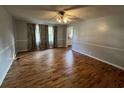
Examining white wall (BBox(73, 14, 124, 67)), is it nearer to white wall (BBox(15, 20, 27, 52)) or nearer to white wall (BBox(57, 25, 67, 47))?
white wall (BBox(57, 25, 67, 47))

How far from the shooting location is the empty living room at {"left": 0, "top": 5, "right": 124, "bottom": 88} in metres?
3.00

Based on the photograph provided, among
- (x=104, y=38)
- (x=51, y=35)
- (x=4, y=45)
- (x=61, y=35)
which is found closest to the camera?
(x=4, y=45)

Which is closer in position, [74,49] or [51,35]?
[74,49]

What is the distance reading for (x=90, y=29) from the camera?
5727mm

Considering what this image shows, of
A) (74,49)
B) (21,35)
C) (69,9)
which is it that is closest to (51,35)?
(74,49)

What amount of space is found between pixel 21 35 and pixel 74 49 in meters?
3.49

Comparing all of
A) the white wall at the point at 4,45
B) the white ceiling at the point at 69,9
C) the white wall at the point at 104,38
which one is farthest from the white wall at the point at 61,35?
the white wall at the point at 4,45

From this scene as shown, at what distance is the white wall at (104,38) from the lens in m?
3.94

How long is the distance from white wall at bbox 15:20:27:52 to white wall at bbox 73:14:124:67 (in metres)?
3.46

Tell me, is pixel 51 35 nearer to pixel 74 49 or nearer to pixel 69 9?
pixel 74 49

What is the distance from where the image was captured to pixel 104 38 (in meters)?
4.69

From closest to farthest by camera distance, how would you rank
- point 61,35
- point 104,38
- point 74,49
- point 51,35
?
1. point 104,38
2. point 74,49
3. point 51,35
4. point 61,35

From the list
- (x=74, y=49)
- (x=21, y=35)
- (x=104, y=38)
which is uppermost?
(x=21, y=35)

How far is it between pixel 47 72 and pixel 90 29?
328 centimetres
